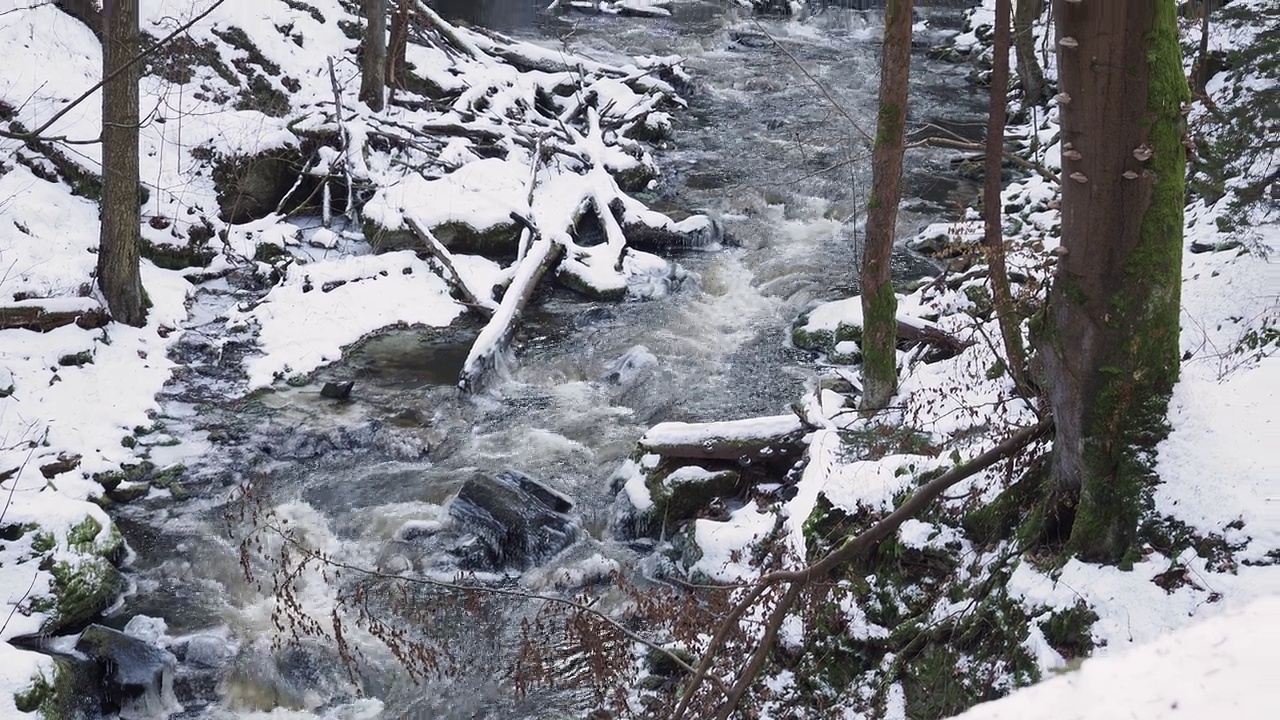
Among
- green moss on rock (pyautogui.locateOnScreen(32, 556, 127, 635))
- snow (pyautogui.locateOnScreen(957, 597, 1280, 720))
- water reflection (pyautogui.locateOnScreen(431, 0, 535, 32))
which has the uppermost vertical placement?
water reflection (pyautogui.locateOnScreen(431, 0, 535, 32))

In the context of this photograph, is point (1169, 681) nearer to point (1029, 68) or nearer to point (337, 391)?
point (337, 391)

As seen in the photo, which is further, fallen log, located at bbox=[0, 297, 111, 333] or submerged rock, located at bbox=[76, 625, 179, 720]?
fallen log, located at bbox=[0, 297, 111, 333]

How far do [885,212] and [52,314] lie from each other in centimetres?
808

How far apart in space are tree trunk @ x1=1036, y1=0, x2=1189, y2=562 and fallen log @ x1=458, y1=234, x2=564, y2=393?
7.52m

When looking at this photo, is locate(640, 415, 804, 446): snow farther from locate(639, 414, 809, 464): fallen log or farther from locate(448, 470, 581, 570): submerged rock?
locate(448, 470, 581, 570): submerged rock

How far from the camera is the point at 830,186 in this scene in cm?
1673

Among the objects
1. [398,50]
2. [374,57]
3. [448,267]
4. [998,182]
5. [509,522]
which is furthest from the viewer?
[398,50]

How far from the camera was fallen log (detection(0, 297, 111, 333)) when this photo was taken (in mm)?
9961

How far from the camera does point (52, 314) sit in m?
10.2

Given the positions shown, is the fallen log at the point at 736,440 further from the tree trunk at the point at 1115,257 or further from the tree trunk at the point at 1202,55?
the tree trunk at the point at 1202,55

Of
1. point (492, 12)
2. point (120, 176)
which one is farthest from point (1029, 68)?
point (120, 176)

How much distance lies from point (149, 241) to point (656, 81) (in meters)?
10.9

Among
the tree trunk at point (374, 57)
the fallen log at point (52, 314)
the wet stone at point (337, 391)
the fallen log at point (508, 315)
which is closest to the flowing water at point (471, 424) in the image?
the wet stone at point (337, 391)

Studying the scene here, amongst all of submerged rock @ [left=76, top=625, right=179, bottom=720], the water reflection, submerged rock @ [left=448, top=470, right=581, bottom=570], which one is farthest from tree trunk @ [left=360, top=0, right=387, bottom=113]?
submerged rock @ [left=76, top=625, right=179, bottom=720]
